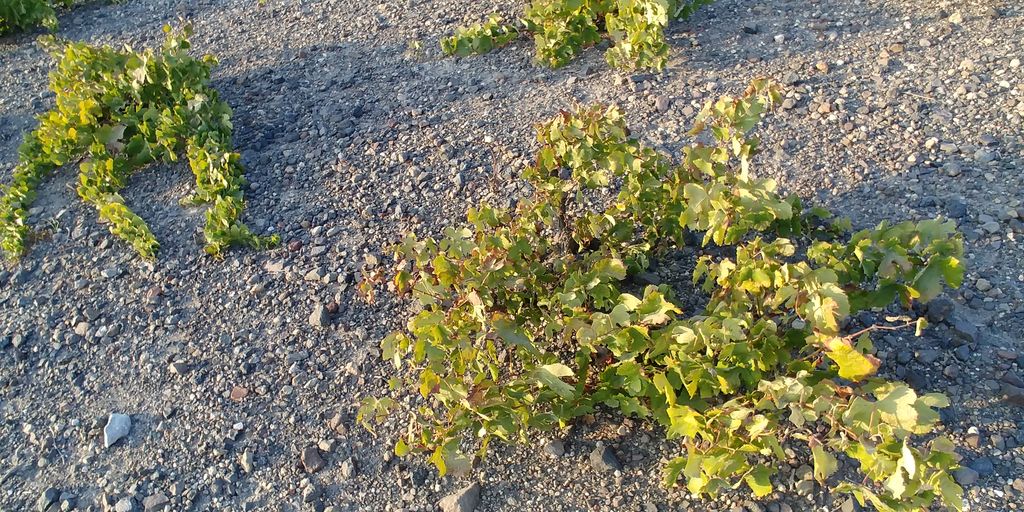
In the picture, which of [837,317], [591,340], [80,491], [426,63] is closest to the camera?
[837,317]

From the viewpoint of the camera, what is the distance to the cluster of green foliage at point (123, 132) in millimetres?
3945

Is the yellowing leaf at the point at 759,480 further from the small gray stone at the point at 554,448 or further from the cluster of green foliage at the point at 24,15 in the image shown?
the cluster of green foliage at the point at 24,15

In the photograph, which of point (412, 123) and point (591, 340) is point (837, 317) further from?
point (412, 123)

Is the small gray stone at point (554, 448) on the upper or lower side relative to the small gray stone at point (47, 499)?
lower

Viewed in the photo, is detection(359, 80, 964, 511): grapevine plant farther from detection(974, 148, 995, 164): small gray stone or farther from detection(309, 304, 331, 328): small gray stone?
detection(974, 148, 995, 164): small gray stone

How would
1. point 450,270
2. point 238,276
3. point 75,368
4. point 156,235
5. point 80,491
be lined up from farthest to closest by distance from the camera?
point 156,235, point 238,276, point 75,368, point 80,491, point 450,270

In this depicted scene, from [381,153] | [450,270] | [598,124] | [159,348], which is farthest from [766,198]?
[159,348]

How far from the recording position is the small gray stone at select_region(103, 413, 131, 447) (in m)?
3.03

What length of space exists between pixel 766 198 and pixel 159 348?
98.6 inches

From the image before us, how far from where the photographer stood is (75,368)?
333 cm

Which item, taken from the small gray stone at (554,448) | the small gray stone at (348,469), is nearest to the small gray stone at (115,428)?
the small gray stone at (348,469)

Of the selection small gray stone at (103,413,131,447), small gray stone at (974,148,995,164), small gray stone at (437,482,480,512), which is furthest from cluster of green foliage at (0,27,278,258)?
small gray stone at (974,148,995,164)

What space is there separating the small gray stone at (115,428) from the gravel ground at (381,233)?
0.03m

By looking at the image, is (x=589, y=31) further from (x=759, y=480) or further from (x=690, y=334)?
(x=759, y=480)
